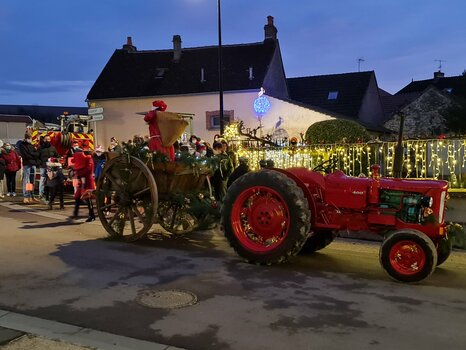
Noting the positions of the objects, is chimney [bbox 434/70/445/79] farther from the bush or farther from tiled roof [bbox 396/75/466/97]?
the bush

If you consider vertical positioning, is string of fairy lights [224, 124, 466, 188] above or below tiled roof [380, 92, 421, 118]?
below

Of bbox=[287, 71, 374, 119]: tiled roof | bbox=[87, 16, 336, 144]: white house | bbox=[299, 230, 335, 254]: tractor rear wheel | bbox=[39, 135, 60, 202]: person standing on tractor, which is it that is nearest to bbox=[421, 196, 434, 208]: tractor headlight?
bbox=[299, 230, 335, 254]: tractor rear wheel

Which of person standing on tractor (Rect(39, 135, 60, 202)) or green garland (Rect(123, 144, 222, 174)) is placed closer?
green garland (Rect(123, 144, 222, 174))

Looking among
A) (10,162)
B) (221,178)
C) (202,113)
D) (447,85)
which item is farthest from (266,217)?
(447,85)

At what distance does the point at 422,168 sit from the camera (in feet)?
33.2

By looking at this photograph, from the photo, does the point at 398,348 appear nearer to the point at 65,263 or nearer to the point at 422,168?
the point at 65,263

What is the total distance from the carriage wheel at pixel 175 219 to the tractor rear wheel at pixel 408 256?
10.9 feet

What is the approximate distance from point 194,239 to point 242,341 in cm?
444

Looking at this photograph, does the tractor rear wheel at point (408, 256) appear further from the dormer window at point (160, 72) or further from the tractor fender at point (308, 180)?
the dormer window at point (160, 72)

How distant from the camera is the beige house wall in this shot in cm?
2375

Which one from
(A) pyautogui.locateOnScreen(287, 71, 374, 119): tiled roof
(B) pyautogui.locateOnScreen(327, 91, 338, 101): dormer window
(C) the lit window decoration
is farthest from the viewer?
(B) pyautogui.locateOnScreen(327, 91, 338, 101): dormer window

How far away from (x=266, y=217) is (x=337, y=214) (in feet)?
2.95

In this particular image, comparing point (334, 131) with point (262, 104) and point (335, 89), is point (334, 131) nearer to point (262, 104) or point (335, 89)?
point (262, 104)

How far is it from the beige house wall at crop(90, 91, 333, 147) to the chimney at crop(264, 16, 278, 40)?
17.5ft
